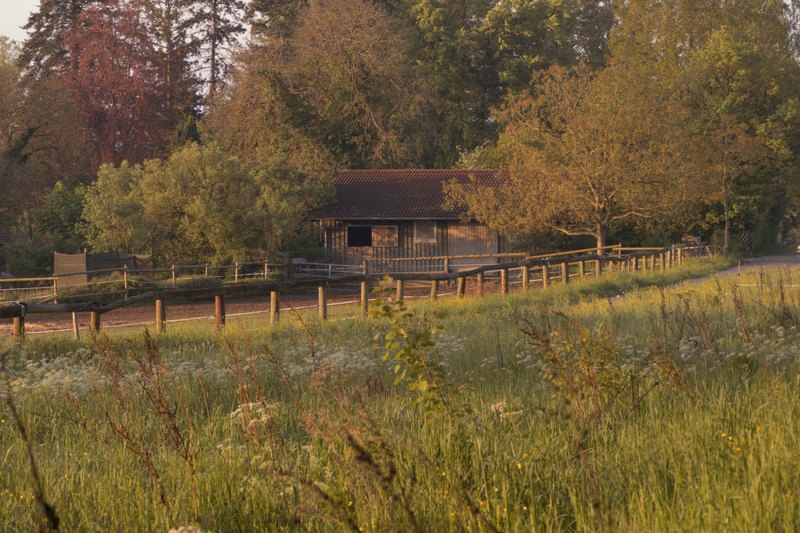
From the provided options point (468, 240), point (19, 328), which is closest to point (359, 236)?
point (468, 240)

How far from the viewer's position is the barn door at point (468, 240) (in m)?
34.6

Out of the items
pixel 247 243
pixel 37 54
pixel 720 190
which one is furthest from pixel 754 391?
pixel 37 54

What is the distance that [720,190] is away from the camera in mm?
38281

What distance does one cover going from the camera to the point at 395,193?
3556cm

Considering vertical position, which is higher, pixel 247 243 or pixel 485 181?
pixel 485 181

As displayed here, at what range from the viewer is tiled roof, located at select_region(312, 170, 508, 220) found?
112 ft

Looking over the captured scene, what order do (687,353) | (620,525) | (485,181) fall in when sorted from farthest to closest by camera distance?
(485,181)
(687,353)
(620,525)

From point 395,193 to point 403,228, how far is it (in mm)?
1852

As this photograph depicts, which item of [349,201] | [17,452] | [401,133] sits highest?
[401,133]

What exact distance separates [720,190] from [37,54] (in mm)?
49384

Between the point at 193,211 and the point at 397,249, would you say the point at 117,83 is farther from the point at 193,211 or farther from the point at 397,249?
the point at 397,249

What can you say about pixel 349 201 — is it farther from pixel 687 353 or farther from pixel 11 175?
pixel 687 353

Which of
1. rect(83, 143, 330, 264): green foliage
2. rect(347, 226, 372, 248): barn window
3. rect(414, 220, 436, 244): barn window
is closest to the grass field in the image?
rect(83, 143, 330, 264): green foliage

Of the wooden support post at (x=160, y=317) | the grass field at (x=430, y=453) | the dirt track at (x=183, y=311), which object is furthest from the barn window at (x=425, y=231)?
the grass field at (x=430, y=453)
